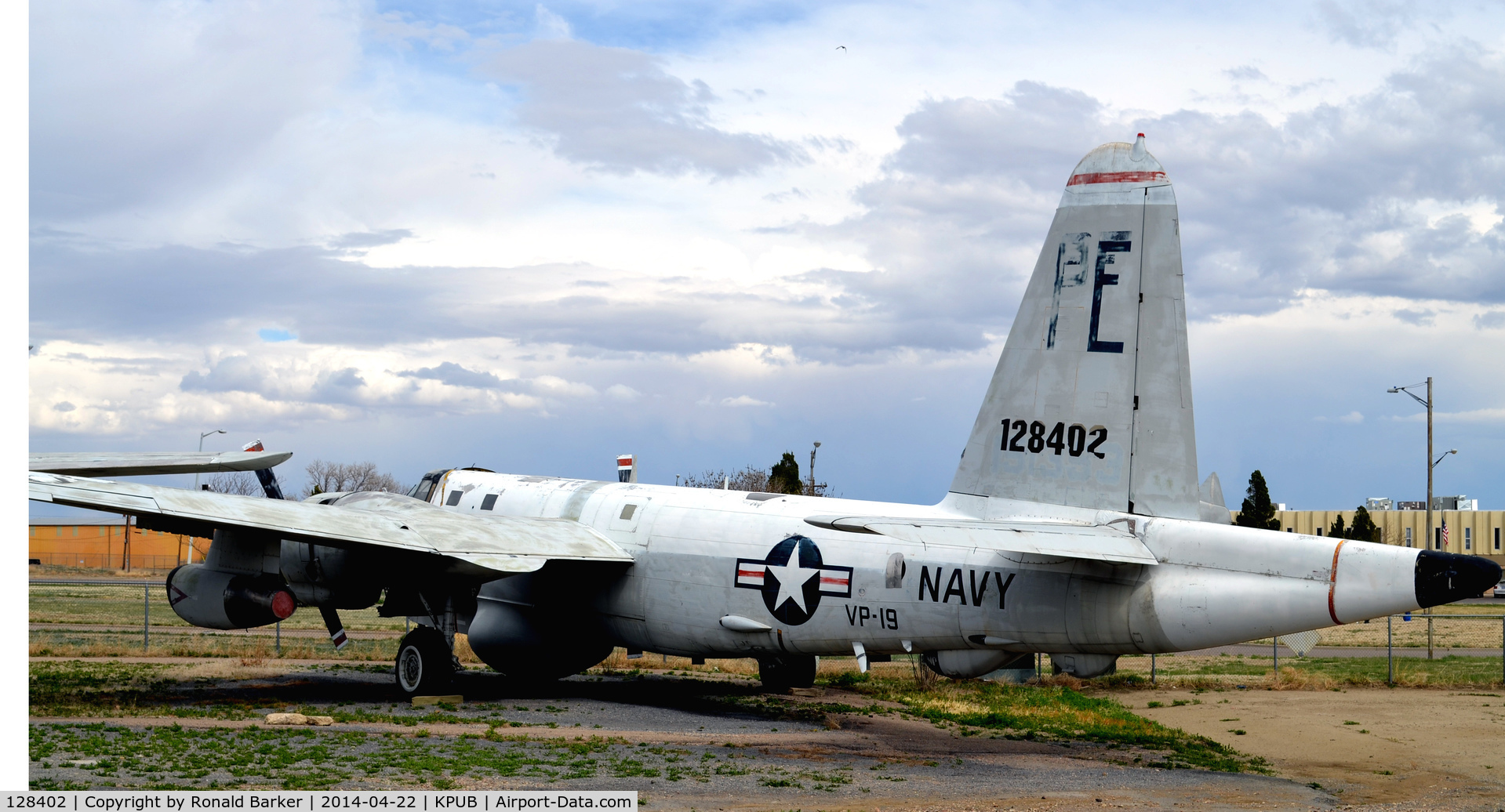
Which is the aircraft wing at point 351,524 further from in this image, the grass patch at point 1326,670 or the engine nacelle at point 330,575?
the grass patch at point 1326,670

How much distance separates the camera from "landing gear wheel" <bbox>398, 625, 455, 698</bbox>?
20.2m

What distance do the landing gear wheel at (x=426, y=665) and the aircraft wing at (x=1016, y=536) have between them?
9159 mm

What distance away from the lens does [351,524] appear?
19016 millimetres

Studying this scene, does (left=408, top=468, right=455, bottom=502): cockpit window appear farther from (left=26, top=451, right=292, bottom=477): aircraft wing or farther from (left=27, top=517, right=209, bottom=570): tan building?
(left=27, top=517, right=209, bottom=570): tan building

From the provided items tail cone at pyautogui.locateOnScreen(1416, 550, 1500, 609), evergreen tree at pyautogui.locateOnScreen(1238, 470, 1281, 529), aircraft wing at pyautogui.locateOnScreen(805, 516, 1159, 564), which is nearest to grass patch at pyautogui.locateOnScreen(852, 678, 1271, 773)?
aircraft wing at pyautogui.locateOnScreen(805, 516, 1159, 564)

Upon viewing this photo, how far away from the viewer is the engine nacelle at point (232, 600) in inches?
773

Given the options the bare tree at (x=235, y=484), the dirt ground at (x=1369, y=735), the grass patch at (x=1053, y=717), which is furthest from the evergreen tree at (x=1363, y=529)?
the bare tree at (x=235, y=484)

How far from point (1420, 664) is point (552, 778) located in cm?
2929

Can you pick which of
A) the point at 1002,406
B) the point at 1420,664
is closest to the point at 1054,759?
the point at 1002,406

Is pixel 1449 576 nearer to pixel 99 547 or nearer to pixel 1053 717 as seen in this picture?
pixel 1053 717

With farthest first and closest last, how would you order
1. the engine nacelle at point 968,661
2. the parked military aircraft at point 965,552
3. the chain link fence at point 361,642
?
1. the chain link fence at point 361,642
2. the engine nacelle at point 968,661
3. the parked military aircraft at point 965,552

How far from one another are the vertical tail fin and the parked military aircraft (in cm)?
3

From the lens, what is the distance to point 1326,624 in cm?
1343
